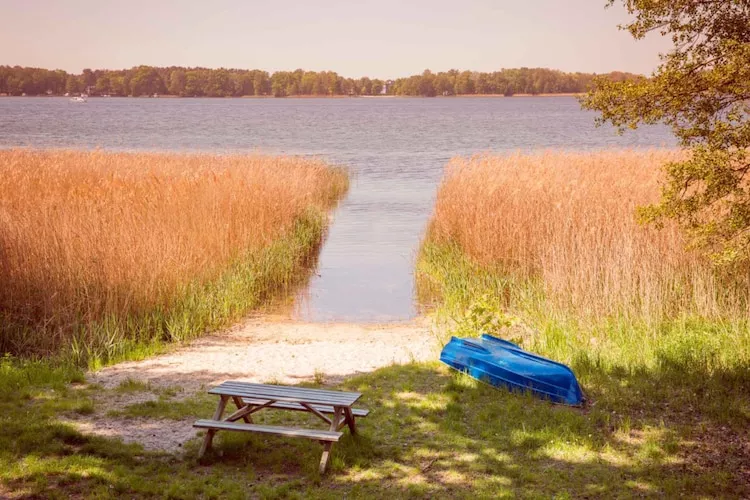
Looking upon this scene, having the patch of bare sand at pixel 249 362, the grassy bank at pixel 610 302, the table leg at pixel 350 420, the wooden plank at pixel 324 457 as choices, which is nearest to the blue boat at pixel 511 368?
the grassy bank at pixel 610 302

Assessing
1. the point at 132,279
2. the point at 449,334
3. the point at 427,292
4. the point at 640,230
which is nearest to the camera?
the point at 449,334

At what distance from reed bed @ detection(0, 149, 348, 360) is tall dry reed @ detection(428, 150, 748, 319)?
3.92m

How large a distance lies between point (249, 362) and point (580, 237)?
5.31 metres

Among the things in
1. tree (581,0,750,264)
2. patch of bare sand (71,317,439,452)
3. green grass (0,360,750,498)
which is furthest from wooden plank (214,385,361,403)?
tree (581,0,750,264)

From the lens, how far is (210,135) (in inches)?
2933

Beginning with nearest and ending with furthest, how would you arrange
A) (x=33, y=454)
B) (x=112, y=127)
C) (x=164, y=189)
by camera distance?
(x=33, y=454) → (x=164, y=189) → (x=112, y=127)

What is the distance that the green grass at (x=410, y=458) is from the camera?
5875mm

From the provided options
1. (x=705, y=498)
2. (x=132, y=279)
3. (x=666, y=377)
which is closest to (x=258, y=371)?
(x=132, y=279)

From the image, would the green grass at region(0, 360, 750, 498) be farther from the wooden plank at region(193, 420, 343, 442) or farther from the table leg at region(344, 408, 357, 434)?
the wooden plank at region(193, 420, 343, 442)

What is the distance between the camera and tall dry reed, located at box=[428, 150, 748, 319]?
1027 centimetres

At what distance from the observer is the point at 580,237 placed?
38.0 ft

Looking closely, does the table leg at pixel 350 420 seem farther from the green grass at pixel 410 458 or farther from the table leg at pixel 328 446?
the table leg at pixel 328 446

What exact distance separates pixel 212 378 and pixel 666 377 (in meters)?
5.01

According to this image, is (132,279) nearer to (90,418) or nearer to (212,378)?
(212,378)
